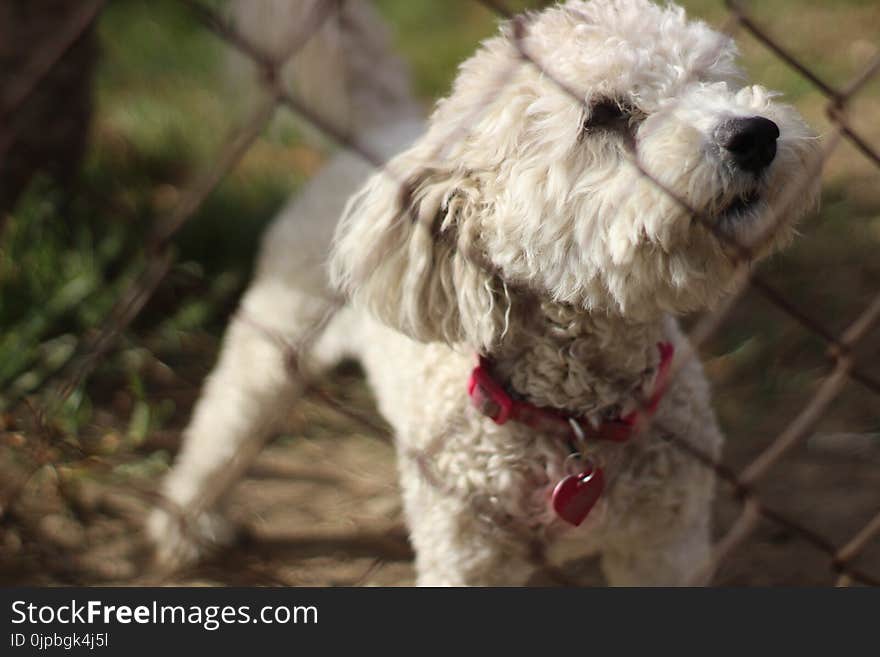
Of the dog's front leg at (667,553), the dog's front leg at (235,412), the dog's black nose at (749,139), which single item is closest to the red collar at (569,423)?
the dog's front leg at (667,553)

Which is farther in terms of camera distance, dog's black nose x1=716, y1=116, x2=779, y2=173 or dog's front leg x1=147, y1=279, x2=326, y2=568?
dog's front leg x1=147, y1=279, x2=326, y2=568

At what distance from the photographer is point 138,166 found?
374 cm

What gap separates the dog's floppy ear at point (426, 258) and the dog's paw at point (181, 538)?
2.95 feet

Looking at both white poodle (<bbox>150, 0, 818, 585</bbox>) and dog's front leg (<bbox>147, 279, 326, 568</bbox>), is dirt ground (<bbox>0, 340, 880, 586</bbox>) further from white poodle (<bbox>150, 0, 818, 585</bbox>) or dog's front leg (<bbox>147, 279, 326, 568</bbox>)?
white poodle (<bbox>150, 0, 818, 585</bbox>)

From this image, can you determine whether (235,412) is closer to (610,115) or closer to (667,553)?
(667,553)

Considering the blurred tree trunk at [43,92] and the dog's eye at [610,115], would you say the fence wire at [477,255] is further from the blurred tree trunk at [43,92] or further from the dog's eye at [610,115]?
the blurred tree trunk at [43,92]

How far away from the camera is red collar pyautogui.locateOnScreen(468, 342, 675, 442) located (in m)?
1.65

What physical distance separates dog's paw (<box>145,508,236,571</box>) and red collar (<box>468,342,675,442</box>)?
2.90 feet

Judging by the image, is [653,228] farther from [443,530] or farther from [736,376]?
[736,376]

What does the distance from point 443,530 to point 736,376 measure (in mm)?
1474

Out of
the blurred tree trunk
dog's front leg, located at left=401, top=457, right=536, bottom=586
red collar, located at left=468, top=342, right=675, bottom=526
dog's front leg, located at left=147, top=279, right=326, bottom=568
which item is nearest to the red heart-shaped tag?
red collar, located at left=468, top=342, right=675, bottom=526

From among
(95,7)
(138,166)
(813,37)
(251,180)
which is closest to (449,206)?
(95,7)

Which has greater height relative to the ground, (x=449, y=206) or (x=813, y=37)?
(x=813, y=37)

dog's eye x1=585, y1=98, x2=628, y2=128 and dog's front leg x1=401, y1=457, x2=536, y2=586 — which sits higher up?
dog's eye x1=585, y1=98, x2=628, y2=128
